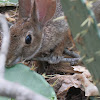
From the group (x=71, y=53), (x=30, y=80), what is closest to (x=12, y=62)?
(x=30, y=80)

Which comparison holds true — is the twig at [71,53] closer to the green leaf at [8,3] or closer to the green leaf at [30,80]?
the green leaf at [8,3]

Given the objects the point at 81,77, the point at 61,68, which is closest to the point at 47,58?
the point at 61,68

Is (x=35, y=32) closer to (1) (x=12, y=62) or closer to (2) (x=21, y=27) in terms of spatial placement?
(2) (x=21, y=27)

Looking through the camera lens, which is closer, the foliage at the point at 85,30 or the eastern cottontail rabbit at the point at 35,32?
the foliage at the point at 85,30

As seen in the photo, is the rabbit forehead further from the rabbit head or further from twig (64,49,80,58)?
twig (64,49,80,58)

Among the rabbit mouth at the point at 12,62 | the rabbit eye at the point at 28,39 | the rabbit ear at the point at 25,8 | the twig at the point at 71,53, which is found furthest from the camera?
the twig at the point at 71,53

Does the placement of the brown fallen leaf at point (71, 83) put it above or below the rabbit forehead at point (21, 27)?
below

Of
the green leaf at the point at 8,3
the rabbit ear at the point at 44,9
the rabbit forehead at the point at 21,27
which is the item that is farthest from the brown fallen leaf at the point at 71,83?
the green leaf at the point at 8,3

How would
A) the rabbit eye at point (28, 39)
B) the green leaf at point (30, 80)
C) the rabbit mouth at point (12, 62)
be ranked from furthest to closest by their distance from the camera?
the rabbit eye at point (28, 39) → the rabbit mouth at point (12, 62) → the green leaf at point (30, 80)
